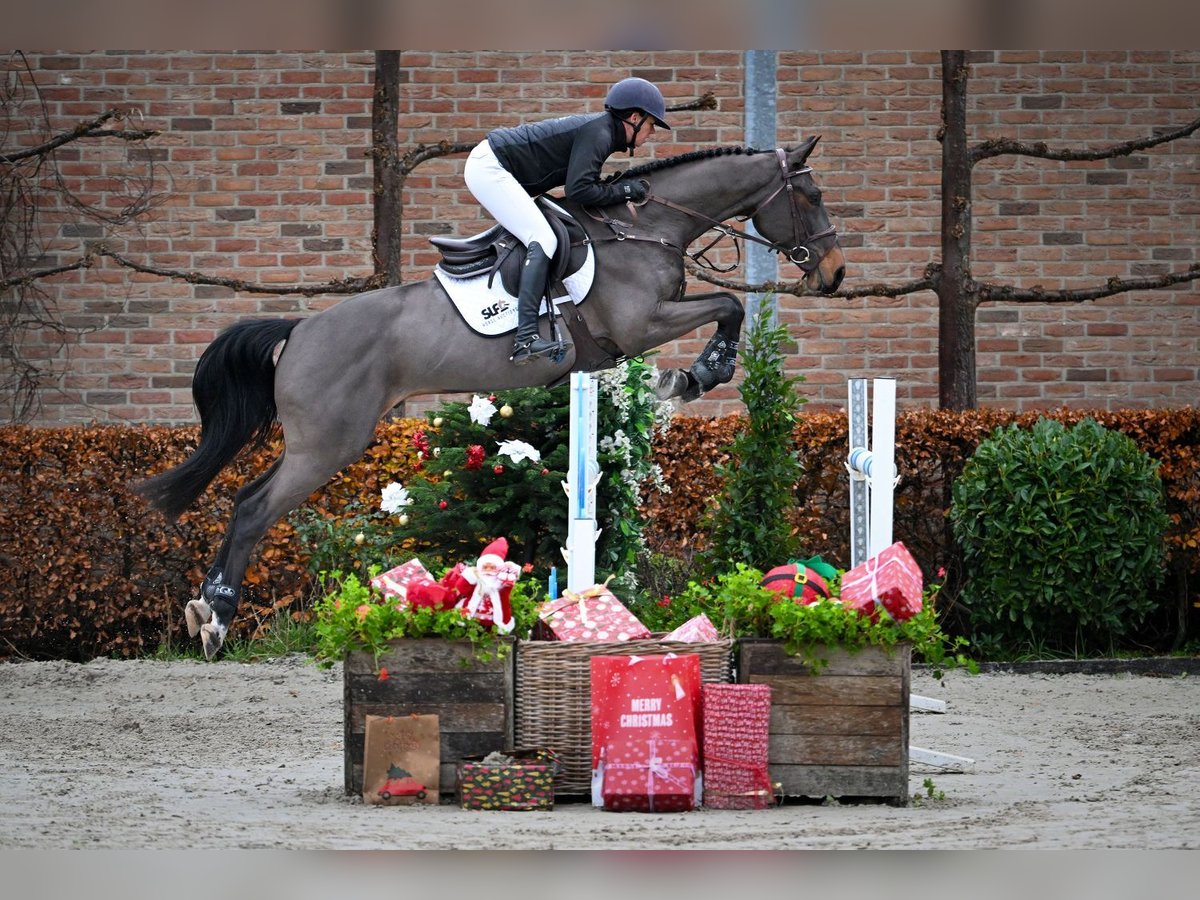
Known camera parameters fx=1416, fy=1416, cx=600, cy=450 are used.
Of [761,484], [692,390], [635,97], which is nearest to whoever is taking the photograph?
[635,97]

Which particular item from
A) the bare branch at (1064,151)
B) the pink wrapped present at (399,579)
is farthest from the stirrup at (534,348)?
the bare branch at (1064,151)

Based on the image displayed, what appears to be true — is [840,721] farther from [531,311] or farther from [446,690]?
[531,311]

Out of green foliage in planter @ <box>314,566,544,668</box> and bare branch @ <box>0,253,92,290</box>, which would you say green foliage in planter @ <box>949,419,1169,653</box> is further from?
bare branch @ <box>0,253,92,290</box>

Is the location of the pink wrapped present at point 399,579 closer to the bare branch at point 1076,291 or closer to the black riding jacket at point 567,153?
the black riding jacket at point 567,153

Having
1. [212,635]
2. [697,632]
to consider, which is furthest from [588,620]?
[212,635]

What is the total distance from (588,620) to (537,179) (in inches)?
62.4

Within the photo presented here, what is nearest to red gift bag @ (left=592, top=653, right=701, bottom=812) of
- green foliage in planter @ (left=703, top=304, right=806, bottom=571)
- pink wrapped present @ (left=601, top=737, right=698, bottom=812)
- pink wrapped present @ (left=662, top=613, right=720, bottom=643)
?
pink wrapped present @ (left=601, top=737, right=698, bottom=812)

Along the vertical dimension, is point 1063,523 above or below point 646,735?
above

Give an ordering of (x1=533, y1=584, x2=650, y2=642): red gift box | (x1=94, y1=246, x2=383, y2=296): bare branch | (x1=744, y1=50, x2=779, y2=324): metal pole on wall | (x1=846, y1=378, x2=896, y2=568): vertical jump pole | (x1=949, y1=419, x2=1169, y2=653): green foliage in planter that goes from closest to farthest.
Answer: (x1=533, y1=584, x2=650, y2=642): red gift box < (x1=846, y1=378, x2=896, y2=568): vertical jump pole < (x1=744, y1=50, x2=779, y2=324): metal pole on wall < (x1=949, y1=419, x2=1169, y2=653): green foliage in planter < (x1=94, y1=246, x2=383, y2=296): bare branch

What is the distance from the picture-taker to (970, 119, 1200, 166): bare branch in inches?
335

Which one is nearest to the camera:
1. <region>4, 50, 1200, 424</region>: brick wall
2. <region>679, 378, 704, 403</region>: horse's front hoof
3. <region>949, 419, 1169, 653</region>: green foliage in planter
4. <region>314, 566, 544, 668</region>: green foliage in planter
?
<region>314, 566, 544, 668</region>: green foliage in planter

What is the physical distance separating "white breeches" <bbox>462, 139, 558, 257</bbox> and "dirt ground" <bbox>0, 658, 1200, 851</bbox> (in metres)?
1.95

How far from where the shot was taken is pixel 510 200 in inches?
195

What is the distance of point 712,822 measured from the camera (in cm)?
404
